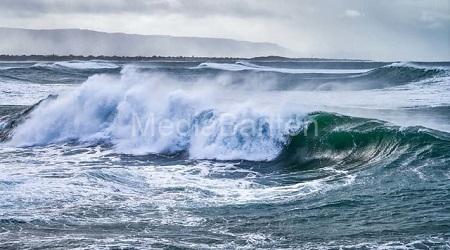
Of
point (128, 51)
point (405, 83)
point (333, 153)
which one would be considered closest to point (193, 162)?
point (333, 153)

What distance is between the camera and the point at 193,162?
15078 millimetres

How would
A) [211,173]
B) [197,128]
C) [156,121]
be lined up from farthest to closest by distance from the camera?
1. [156,121]
2. [197,128]
3. [211,173]

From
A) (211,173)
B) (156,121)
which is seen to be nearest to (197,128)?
(156,121)

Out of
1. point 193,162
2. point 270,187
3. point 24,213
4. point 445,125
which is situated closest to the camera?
point 24,213

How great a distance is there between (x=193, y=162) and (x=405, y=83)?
93.5 feet

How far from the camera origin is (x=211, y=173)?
1346 cm

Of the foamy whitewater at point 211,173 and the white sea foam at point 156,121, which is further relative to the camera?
the white sea foam at point 156,121

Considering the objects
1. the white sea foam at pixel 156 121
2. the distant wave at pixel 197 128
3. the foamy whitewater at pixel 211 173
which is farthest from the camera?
the white sea foam at pixel 156 121

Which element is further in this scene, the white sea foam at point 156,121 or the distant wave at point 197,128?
the white sea foam at point 156,121

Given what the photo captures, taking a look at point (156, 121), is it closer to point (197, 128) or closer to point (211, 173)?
point (197, 128)

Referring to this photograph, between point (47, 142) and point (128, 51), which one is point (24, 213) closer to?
point (47, 142)

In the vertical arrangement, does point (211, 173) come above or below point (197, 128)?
below

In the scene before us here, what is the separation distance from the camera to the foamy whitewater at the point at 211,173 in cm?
863

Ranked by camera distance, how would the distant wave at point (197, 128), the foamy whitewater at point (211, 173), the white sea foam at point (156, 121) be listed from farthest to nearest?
the white sea foam at point (156, 121) → the distant wave at point (197, 128) → the foamy whitewater at point (211, 173)
